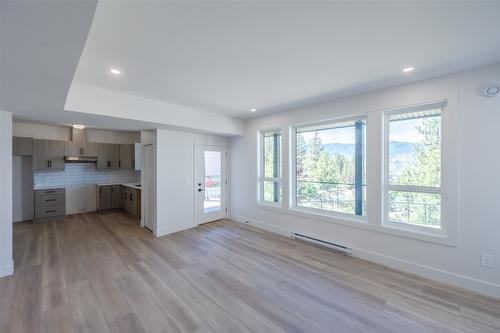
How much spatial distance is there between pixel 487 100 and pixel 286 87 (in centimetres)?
241

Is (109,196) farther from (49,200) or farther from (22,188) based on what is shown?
(22,188)

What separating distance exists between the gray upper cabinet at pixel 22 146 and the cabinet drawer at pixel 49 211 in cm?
142

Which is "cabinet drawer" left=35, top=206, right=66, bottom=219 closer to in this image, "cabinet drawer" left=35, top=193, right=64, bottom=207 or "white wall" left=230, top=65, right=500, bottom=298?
"cabinet drawer" left=35, top=193, right=64, bottom=207

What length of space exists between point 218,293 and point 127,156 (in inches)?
233

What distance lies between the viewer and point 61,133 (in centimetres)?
581

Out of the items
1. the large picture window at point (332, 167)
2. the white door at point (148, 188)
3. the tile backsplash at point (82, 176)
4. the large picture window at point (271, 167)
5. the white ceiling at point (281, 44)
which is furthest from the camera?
the tile backsplash at point (82, 176)

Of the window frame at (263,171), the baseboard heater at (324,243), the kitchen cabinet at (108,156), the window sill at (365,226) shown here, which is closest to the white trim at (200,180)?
the window frame at (263,171)

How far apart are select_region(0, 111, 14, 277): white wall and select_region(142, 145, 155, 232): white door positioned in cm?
206

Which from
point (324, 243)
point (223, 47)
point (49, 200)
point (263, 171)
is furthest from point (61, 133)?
point (324, 243)

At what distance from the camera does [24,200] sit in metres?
5.36

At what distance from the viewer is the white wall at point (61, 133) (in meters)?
5.27

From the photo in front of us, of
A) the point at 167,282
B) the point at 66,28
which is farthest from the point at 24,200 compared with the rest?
the point at 66,28

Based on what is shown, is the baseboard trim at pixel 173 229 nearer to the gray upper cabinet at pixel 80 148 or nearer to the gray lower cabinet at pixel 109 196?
the gray lower cabinet at pixel 109 196

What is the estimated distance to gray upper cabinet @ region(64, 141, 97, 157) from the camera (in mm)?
5676
